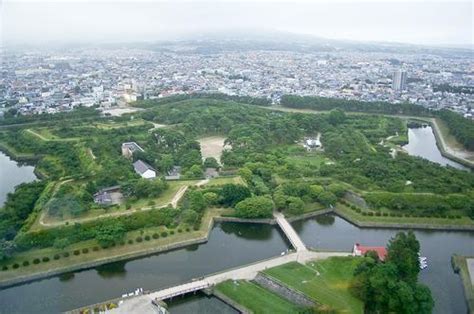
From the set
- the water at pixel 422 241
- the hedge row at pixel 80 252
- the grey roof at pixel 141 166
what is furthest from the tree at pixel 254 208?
the grey roof at pixel 141 166

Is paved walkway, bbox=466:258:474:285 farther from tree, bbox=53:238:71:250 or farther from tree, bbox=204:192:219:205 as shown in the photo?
tree, bbox=53:238:71:250

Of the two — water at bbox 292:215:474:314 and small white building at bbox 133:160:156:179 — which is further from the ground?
small white building at bbox 133:160:156:179

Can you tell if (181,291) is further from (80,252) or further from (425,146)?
(425,146)

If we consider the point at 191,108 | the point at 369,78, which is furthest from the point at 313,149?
the point at 369,78

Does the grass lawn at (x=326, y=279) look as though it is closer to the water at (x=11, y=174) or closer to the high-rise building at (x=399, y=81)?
the water at (x=11, y=174)

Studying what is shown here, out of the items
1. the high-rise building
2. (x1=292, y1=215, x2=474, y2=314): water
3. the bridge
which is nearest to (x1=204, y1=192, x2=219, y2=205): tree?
(x1=292, y1=215, x2=474, y2=314): water

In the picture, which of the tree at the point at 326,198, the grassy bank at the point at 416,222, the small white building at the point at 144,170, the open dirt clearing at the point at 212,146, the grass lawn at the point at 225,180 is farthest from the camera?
the open dirt clearing at the point at 212,146

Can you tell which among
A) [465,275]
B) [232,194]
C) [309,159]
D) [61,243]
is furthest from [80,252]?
[309,159]
